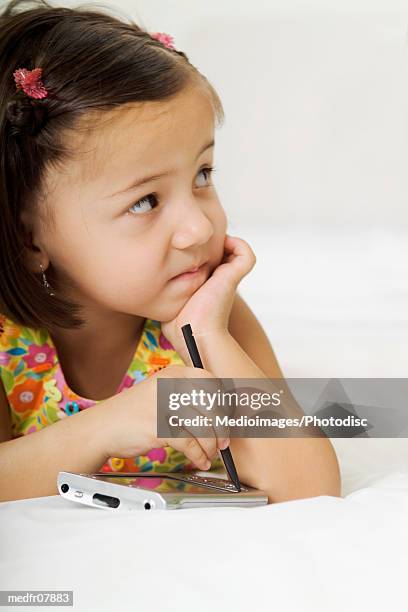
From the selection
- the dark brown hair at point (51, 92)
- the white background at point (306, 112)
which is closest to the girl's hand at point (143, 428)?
the dark brown hair at point (51, 92)

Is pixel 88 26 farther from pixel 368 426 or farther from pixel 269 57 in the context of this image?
pixel 269 57

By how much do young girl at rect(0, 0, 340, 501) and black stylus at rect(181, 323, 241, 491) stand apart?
3 centimetres

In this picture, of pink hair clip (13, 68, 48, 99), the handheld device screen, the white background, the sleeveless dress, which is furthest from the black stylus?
the white background

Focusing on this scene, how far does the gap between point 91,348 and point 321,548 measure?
0.59 meters

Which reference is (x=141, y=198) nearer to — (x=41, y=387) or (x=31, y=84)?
(x=31, y=84)

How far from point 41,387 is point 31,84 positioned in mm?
414

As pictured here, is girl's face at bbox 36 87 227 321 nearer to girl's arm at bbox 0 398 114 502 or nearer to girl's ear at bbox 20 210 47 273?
girl's ear at bbox 20 210 47 273

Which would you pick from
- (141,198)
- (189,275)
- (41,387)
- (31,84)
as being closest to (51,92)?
(31,84)

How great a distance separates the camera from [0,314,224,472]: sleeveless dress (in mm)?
1283

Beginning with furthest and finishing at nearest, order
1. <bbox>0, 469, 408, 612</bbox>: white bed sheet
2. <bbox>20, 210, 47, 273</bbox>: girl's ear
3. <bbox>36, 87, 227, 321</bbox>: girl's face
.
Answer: <bbox>20, 210, 47, 273</bbox>: girl's ear, <bbox>36, 87, 227, 321</bbox>: girl's face, <bbox>0, 469, 408, 612</bbox>: white bed sheet

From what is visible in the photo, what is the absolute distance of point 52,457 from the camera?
1.08 metres

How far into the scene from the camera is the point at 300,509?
0.93 metres

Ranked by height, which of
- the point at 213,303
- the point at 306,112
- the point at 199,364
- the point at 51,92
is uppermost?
the point at 306,112

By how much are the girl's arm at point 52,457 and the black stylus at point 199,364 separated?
0.41 feet
